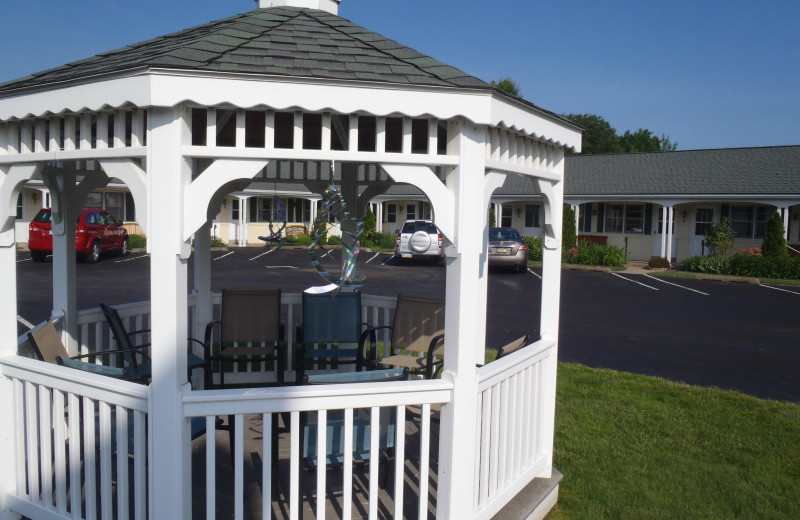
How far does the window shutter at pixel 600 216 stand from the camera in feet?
93.6

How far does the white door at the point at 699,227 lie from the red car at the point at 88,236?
2222 cm

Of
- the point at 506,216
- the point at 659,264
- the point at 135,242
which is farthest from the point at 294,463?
the point at 506,216

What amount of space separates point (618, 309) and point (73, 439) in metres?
12.2

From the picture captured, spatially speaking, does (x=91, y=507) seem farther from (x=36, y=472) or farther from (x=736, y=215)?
(x=736, y=215)

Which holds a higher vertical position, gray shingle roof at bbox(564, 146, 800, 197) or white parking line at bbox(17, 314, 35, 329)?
gray shingle roof at bbox(564, 146, 800, 197)

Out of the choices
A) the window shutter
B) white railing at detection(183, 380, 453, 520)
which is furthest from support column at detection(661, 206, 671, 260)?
white railing at detection(183, 380, 453, 520)

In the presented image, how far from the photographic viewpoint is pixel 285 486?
438 centimetres

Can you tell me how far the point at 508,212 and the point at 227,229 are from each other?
539 inches

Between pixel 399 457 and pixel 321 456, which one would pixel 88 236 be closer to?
pixel 321 456

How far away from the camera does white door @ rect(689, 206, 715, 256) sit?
2631 cm

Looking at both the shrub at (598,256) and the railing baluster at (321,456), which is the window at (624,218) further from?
the railing baluster at (321,456)

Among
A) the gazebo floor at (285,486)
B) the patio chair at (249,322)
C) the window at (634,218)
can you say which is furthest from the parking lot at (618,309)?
the window at (634,218)

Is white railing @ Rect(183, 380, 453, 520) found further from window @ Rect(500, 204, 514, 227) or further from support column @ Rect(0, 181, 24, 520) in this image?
window @ Rect(500, 204, 514, 227)

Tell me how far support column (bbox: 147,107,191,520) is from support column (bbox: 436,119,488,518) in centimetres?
133
